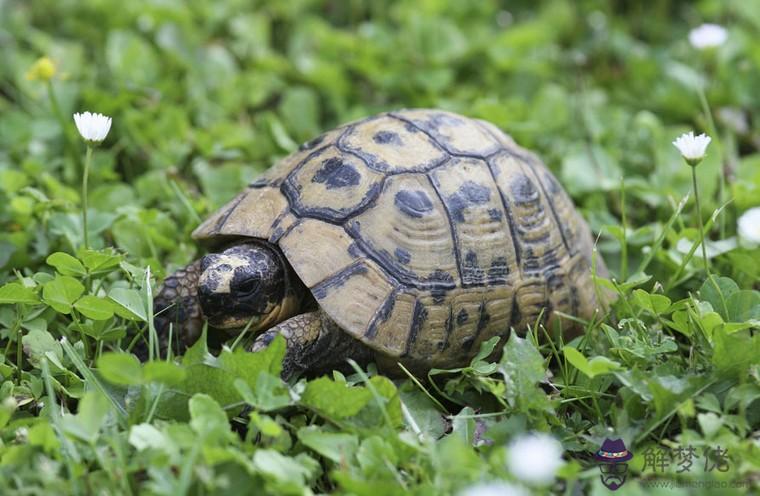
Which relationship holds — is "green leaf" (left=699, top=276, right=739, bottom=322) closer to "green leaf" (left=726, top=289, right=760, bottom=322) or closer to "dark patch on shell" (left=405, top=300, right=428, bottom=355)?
"green leaf" (left=726, top=289, right=760, bottom=322)

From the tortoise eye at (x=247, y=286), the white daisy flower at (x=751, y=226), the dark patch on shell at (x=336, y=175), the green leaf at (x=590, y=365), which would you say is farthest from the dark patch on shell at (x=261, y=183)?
the white daisy flower at (x=751, y=226)

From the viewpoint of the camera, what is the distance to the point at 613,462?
208 cm

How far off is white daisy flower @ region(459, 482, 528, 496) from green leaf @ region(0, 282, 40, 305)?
4.41ft

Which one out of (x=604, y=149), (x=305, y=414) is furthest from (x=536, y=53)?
(x=305, y=414)

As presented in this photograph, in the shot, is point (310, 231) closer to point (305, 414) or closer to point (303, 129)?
point (305, 414)

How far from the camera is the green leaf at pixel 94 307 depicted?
2.33 metres

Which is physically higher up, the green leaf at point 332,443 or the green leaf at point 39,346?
the green leaf at point 39,346

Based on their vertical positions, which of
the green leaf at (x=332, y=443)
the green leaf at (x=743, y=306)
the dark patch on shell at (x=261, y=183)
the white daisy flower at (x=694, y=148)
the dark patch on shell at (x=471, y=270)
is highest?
the white daisy flower at (x=694, y=148)

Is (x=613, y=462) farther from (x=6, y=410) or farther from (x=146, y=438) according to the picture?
(x=6, y=410)

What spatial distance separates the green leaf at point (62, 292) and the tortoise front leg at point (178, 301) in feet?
1.05

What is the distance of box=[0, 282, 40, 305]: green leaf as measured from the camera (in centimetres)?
234

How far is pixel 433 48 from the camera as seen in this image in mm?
4488

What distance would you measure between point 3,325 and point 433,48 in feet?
9.05

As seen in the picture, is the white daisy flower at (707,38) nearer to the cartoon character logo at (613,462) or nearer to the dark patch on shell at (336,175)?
the dark patch on shell at (336,175)
